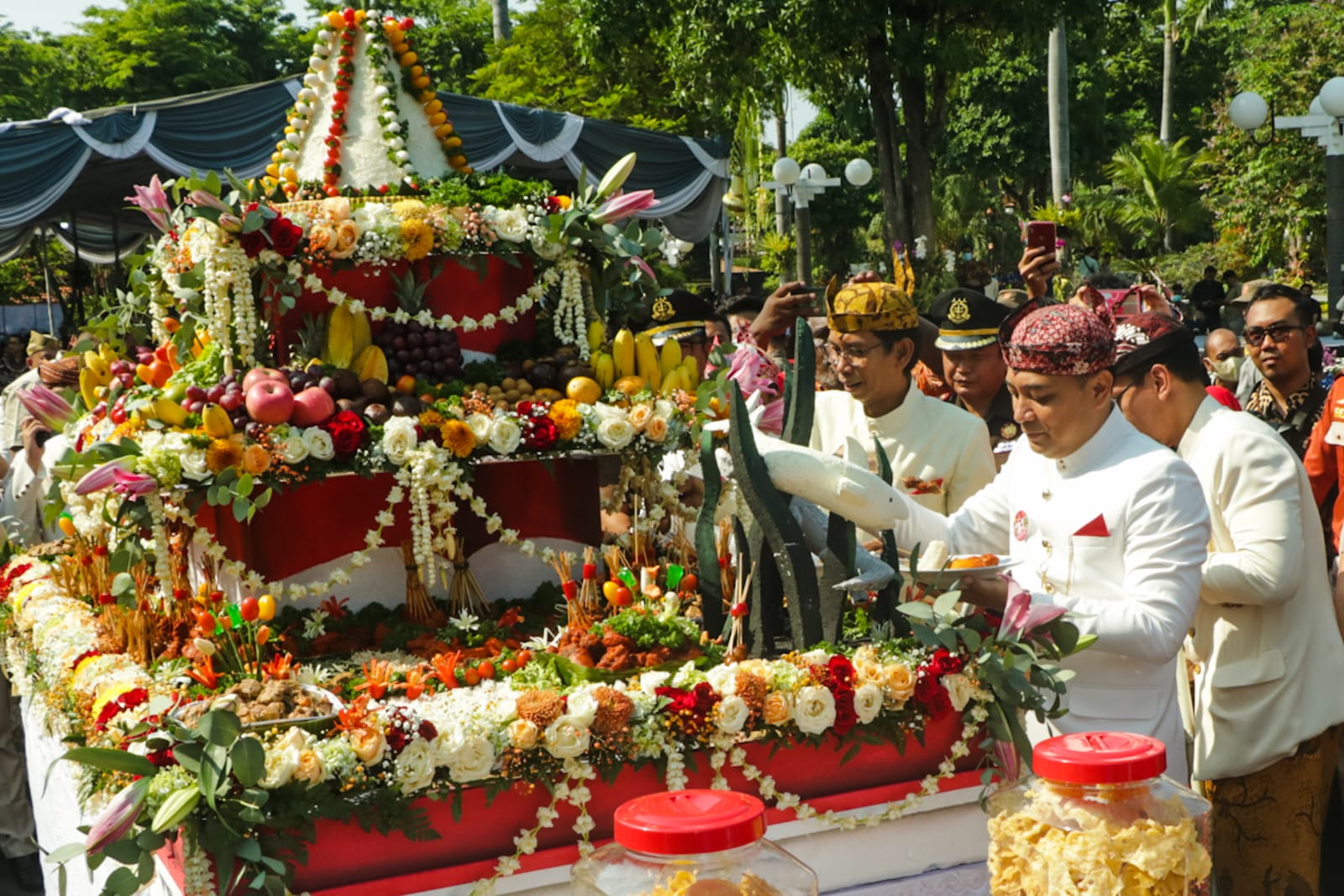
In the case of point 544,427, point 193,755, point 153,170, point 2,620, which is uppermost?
point 153,170

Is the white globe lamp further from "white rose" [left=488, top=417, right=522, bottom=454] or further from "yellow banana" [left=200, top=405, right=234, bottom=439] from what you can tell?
"yellow banana" [left=200, top=405, right=234, bottom=439]

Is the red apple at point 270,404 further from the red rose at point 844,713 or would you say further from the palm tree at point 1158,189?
the palm tree at point 1158,189

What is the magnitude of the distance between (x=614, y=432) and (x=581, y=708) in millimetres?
1073

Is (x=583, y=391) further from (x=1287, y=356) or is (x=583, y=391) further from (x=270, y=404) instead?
(x=1287, y=356)

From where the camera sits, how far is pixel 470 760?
9.32 ft

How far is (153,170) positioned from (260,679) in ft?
31.5

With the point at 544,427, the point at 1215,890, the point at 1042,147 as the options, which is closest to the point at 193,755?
the point at 544,427

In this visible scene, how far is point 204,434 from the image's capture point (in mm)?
3578

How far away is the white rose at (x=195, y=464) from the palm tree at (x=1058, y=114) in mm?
19216

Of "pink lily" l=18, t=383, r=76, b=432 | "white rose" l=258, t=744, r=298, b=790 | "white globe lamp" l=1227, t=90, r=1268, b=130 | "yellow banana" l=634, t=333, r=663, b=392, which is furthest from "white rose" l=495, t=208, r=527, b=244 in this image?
"white globe lamp" l=1227, t=90, r=1268, b=130

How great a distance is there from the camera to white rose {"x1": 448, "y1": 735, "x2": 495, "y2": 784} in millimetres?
2836

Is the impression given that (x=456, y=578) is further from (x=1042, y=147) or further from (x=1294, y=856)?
(x=1042, y=147)

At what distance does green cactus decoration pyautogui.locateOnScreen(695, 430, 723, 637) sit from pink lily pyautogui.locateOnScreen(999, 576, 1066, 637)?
0.86 m

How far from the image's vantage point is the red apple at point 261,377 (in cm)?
368
